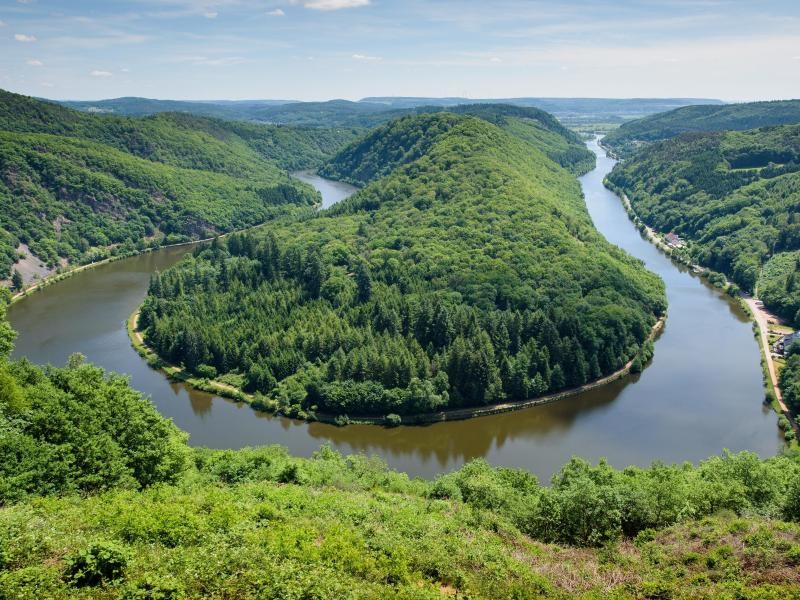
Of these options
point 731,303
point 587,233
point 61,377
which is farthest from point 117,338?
point 731,303

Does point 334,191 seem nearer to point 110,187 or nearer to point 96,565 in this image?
point 110,187

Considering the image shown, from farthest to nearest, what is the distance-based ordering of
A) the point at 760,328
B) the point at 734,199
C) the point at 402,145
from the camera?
the point at 402,145, the point at 734,199, the point at 760,328

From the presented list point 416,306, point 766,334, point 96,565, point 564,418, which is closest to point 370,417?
point 416,306

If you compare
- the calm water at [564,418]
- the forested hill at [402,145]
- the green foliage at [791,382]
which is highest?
the forested hill at [402,145]

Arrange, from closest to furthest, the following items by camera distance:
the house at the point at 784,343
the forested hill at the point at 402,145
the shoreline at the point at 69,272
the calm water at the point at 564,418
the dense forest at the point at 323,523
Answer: the dense forest at the point at 323,523, the calm water at the point at 564,418, the house at the point at 784,343, the shoreline at the point at 69,272, the forested hill at the point at 402,145

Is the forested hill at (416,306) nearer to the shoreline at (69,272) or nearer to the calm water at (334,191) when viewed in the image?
the shoreline at (69,272)

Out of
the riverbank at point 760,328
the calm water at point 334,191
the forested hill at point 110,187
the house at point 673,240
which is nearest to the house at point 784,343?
the riverbank at point 760,328
